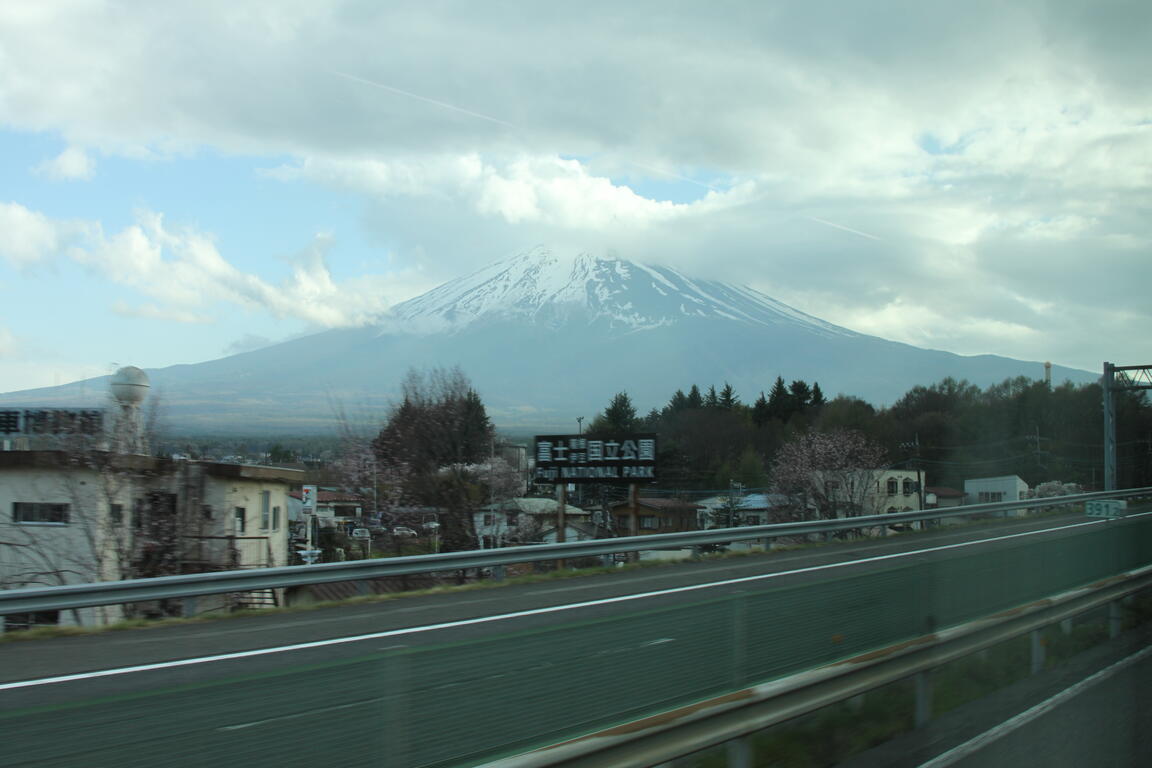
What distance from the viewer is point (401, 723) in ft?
11.8

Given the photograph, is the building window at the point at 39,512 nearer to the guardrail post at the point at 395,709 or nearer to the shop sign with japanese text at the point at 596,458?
the shop sign with japanese text at the point at 596,458

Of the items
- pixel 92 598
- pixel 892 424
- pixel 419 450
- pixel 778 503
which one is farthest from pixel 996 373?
pixel 92 598

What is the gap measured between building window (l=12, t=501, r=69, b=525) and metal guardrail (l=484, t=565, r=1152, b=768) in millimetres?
24251

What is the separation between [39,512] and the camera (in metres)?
26.2

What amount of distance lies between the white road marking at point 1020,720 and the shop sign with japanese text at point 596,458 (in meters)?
25.3

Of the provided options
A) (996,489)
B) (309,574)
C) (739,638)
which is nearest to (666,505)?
(996,489)

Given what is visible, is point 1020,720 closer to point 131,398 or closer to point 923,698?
point 923,698

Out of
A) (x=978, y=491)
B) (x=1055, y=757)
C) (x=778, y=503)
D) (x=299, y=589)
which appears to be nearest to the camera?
(x=1055, y=757)

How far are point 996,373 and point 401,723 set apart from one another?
182403mm

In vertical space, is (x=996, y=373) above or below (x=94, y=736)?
above

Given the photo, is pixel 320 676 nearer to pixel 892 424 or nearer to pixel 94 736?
pixel 94 736

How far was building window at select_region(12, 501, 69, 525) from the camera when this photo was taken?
1010 inches

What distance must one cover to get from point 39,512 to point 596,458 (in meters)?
16.9

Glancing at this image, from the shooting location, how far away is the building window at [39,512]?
84.2 feet
